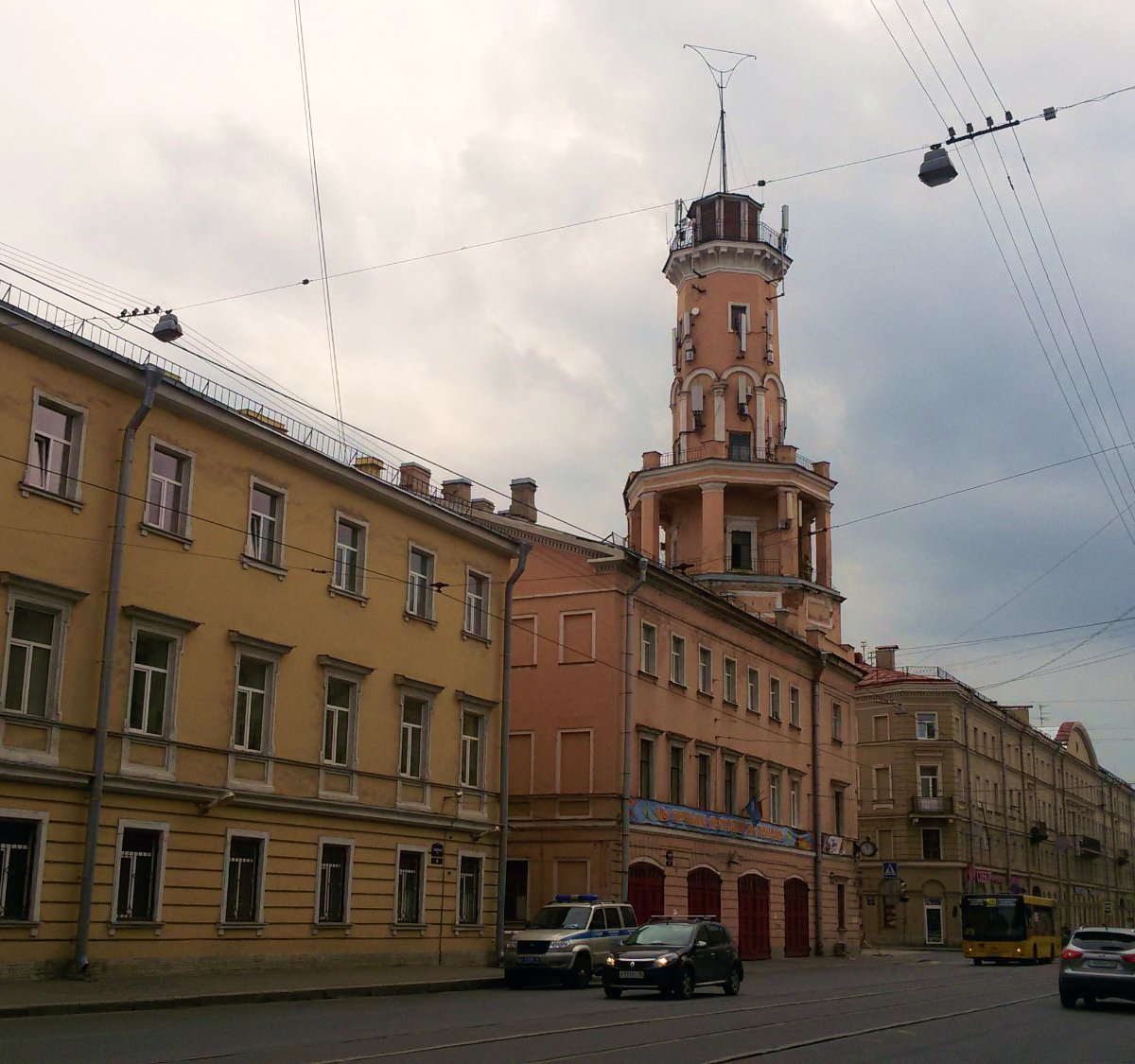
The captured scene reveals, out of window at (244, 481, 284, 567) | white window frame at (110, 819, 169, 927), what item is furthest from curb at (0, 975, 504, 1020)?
window at (244, 481, 284, 567)

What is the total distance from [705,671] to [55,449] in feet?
84.0

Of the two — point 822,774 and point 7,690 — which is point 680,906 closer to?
point 822,774

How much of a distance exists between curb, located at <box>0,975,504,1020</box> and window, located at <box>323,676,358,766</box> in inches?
190

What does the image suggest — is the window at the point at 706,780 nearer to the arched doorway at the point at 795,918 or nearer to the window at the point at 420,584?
the arched doorway at the point at 795,918

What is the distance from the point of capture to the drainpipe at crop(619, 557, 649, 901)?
37.4 m

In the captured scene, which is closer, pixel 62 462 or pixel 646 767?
pixel 62 462

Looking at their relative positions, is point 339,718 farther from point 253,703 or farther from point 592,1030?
point 592,1030

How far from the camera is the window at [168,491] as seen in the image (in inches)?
949

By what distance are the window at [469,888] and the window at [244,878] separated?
6.89 meters

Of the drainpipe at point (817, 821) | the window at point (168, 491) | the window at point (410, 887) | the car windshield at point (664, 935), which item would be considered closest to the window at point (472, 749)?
the window at point (410, 887)

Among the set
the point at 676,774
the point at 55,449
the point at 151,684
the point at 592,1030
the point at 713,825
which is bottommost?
the point at 592,1030

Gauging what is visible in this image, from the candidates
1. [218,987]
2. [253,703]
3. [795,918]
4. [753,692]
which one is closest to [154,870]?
[218,987]

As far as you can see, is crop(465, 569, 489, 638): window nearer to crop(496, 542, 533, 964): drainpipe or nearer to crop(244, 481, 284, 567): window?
crop(496, 542, 533, 964): drainpipe

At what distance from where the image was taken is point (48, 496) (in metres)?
22.0
